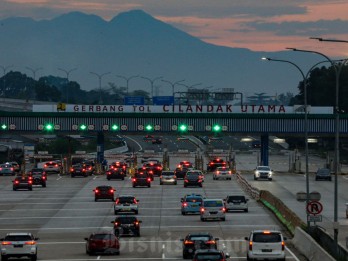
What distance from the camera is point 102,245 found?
51094 mm

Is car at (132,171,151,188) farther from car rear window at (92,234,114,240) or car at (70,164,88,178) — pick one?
car rear window at (92,234,114,240)

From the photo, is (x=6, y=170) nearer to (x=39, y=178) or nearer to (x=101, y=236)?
(x=39, y=178)

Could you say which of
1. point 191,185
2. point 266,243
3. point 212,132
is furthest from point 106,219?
point 212,132

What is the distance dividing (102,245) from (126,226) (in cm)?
890

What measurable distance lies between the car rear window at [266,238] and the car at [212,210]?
2183 cm

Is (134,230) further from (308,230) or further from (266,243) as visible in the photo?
(266,243)

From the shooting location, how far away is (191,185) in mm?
105438

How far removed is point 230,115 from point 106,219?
60609 mm

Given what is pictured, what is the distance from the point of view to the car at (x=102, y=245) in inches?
2010

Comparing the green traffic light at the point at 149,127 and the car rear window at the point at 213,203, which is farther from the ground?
the green traffic light at the point at 149,127

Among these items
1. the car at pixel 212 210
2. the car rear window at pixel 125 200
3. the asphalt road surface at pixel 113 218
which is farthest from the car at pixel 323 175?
the car at pixel 212 210

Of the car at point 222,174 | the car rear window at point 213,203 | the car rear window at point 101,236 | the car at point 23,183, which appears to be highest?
the car at point 222,174

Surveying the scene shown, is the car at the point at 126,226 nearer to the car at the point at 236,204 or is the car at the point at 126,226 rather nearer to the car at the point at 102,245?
the car at the point at 102,245

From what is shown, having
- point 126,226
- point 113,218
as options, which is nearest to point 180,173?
point 113,218
